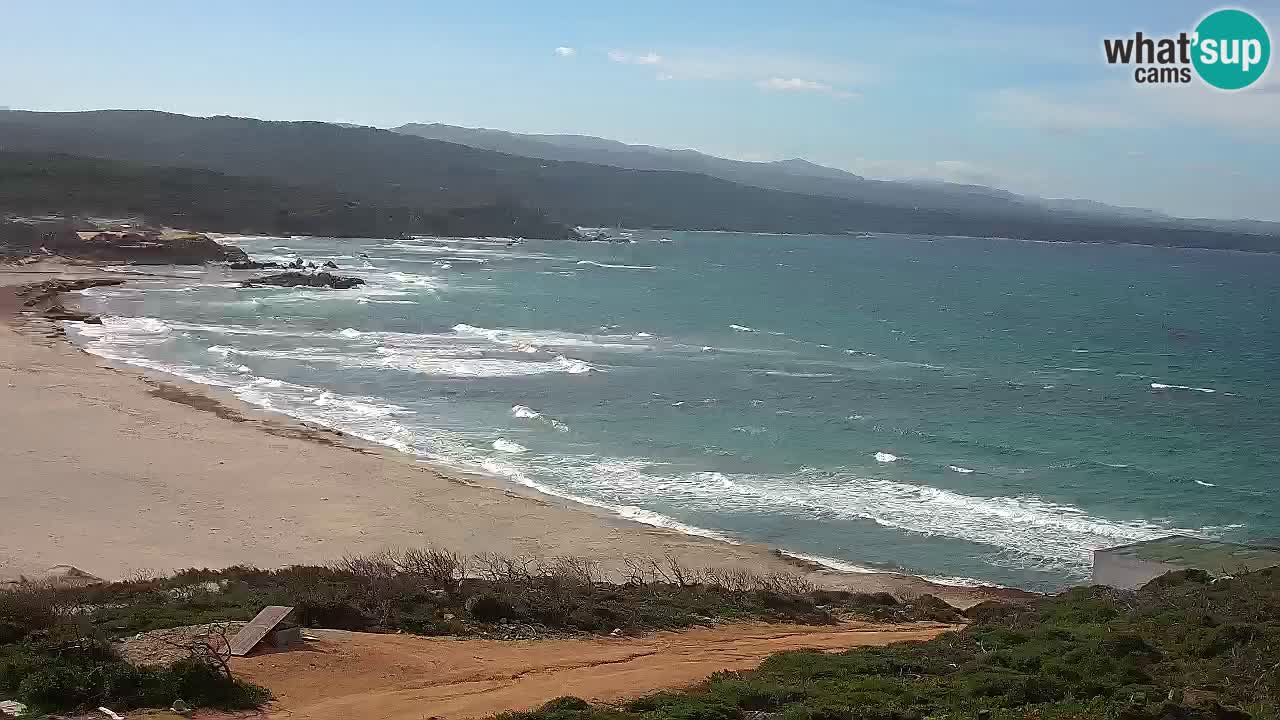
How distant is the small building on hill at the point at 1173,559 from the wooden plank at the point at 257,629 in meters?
16.0

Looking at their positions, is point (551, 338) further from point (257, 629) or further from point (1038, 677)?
point (1038, 677)

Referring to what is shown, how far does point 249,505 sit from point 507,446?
919 centimetres

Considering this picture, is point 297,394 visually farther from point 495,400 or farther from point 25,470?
point 25,470

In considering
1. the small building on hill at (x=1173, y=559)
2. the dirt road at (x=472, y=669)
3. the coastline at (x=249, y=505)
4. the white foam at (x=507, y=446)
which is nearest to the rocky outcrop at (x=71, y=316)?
the coastline at (x=249, y=505)

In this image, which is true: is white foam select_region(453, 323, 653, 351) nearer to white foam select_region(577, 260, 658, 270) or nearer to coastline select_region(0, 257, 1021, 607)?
coastline select_region(0, 257, 1021, 607)

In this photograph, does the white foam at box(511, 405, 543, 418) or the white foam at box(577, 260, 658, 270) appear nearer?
the white foam at box(511, 405, 543, 418)

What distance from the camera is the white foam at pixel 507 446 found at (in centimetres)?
3312

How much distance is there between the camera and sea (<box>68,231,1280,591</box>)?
27.8 meters

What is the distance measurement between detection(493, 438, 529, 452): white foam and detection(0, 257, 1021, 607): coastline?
122 inches

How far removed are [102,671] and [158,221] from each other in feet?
357

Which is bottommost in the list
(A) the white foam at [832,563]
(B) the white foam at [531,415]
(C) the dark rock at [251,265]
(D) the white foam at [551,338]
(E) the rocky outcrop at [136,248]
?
(A) the white foam at [832,563]

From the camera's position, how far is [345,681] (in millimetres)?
12250

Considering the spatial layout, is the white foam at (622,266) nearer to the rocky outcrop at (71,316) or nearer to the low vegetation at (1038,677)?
the rocky outcrop at (71,316)

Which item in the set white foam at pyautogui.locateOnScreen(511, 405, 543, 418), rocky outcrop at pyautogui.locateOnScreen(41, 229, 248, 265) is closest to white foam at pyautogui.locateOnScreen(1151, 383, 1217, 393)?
white foam at pyautogui.locateOnScreen(511, 405, 543, 418)
